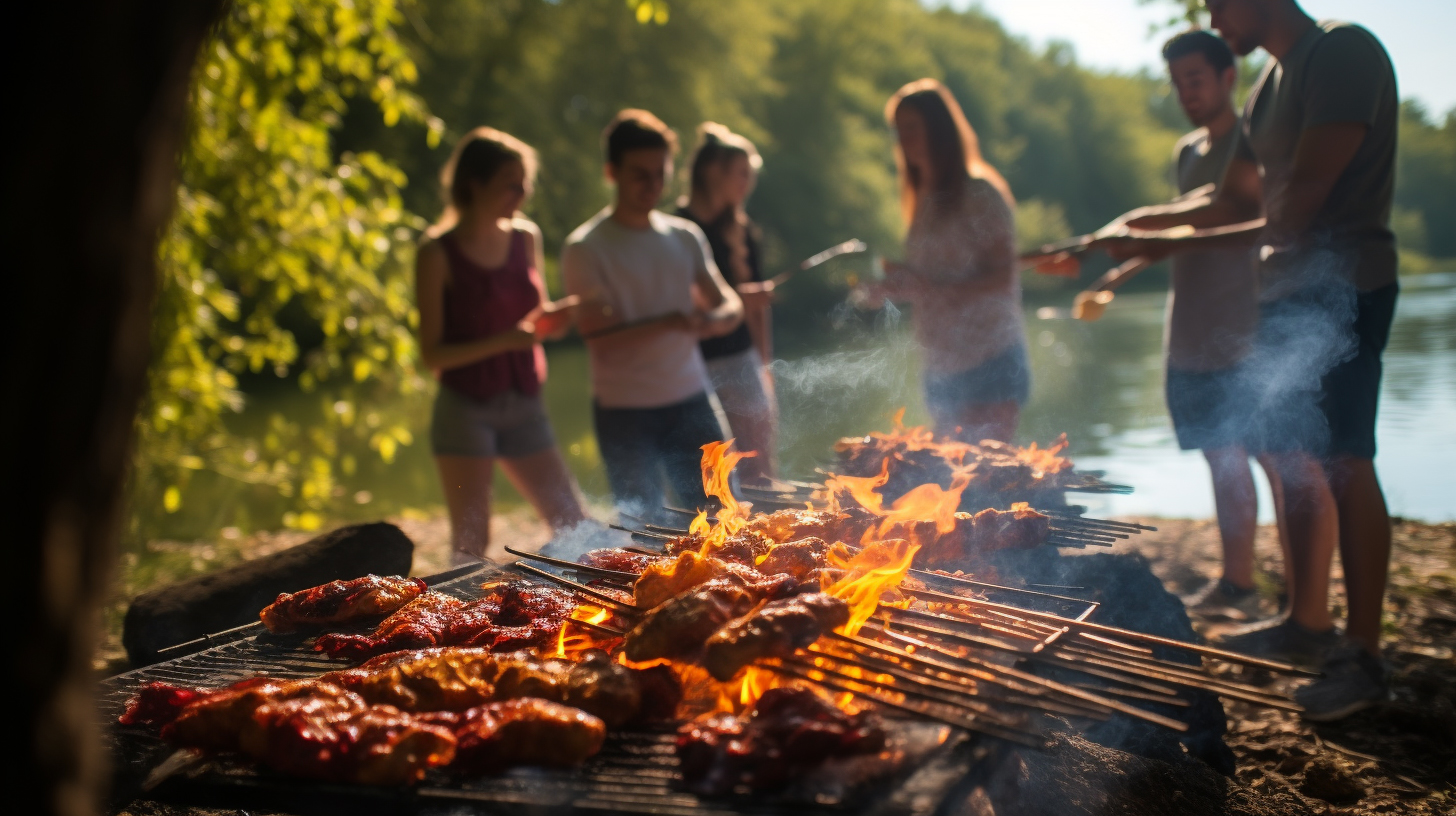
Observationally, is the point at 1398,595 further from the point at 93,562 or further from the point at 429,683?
the point at 93,562

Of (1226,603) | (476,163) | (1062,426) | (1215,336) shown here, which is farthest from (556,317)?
(1062,426)

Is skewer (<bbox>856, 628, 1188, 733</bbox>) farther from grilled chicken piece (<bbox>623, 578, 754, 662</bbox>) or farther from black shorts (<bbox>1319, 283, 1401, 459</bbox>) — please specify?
black shorts (<bbox>1319, 283, 1401, 459</bbox>)

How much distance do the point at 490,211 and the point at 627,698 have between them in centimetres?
345

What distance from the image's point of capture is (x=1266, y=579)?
5551 mm

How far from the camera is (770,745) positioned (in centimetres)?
194

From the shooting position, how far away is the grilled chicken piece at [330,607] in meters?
3.00

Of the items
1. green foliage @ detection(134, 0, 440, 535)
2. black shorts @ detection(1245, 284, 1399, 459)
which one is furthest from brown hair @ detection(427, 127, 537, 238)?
black shorts @ detection(1245, 284, 1399, 459)

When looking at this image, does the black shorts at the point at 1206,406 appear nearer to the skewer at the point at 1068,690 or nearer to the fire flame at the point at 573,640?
the skewer at the point at 1068,690

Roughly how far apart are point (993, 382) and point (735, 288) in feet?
6.52

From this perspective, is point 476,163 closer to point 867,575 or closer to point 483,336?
point 483,336

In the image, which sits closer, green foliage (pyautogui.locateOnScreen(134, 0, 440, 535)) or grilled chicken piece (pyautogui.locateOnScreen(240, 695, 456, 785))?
grilled chicken piece (pyautogui.locateOnScreen(240, 695, 456, 785))

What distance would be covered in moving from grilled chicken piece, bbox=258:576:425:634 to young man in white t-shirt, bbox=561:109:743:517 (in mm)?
1923

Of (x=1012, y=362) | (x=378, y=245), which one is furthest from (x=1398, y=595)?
(x=378, y=245)

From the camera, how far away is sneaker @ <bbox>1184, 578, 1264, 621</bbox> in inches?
193
